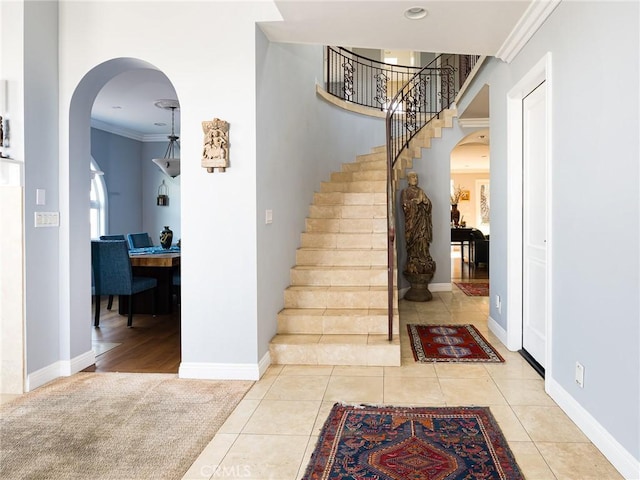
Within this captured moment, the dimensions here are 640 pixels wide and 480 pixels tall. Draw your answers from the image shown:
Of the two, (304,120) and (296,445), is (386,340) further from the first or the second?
(304,120)

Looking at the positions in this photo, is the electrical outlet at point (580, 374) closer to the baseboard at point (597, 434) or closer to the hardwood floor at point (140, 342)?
the baseboard at point (597, 434)

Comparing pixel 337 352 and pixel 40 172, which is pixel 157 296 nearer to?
pixel 40 172

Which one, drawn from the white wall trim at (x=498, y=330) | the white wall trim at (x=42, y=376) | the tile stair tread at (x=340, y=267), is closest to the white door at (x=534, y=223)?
the white wall trim at (x=498, y=330)

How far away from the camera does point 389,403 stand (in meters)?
2.86

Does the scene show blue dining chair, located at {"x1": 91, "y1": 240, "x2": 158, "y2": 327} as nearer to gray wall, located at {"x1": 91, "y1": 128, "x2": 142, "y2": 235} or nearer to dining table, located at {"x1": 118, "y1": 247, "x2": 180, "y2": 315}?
dining table, located at {"x1": 118, "y1": 247, "x2": 180, "y2": 315}

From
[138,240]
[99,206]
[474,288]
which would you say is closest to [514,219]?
[474,288]

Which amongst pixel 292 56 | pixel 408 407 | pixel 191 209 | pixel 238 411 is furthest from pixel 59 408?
pixel 292 56

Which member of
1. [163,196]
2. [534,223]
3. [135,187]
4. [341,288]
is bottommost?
[341,288]

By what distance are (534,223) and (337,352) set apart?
191 cm

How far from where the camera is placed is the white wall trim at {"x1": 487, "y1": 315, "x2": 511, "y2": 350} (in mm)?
4062

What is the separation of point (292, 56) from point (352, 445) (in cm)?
360

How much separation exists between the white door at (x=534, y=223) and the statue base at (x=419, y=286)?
2.40 metres

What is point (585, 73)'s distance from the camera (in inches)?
95.4

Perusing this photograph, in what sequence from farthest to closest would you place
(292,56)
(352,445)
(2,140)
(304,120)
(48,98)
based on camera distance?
(304,120)
(292,56)
(48,98)
(2,140)
(352,445)
